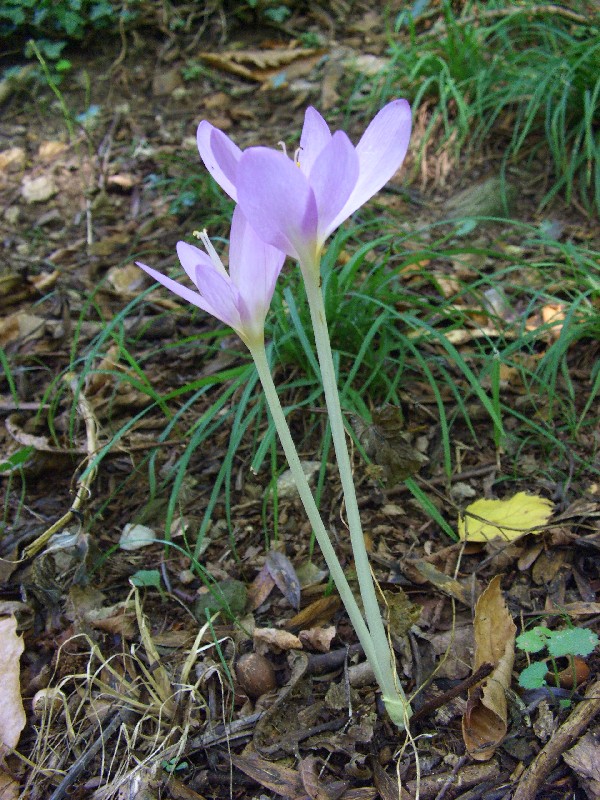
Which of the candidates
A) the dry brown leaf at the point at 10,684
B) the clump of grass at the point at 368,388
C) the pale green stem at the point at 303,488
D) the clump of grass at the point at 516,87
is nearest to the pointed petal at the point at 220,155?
the pale green stem at the point at 303,488

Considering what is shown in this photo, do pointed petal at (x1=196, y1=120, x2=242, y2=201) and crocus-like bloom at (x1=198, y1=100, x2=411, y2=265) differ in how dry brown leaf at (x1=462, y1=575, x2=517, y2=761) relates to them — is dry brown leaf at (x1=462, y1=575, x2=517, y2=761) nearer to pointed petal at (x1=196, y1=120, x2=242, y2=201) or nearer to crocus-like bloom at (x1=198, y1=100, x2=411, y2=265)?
crocus-like bloom at (x1=198, y1=100, x2=411, y2=265)

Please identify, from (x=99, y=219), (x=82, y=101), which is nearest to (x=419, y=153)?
(x=99, y=219)

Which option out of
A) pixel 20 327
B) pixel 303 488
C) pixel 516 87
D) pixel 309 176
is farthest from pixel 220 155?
pixel 516 87

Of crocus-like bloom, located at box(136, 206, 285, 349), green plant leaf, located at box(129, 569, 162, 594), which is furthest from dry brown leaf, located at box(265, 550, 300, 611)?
crocus-like bloom, located at box(136, 206, 285, 349)

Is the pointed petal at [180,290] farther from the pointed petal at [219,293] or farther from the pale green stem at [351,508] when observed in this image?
the pale green stem at [351,508]

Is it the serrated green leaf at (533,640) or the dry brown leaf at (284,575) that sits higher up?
the serrated green leaf at (533,640)
